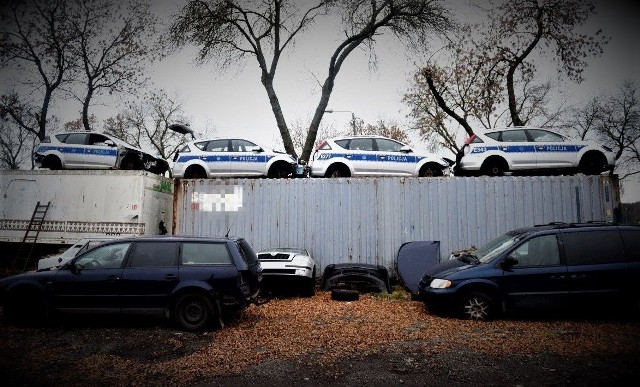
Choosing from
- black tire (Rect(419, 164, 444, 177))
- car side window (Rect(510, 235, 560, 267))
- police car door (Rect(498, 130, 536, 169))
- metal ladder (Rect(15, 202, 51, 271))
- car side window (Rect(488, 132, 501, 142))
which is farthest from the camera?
black tire (Rect(419, 164, 444, 177))

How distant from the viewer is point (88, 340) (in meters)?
5.42

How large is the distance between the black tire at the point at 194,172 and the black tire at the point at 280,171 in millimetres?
2106

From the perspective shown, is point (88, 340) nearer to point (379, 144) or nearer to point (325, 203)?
point (325, 203)

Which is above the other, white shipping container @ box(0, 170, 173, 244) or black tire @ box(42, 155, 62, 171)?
black tire @ box(42, 155, 62, 171)

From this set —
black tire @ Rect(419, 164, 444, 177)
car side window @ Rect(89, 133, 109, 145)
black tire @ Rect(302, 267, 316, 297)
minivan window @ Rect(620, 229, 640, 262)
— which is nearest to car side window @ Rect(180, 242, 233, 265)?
black tire @ Rect(302, 267, 316, 297)

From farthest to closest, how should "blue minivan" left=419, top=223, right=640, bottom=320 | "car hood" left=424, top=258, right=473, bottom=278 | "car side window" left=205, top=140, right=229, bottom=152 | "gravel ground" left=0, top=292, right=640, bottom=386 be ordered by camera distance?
1. "car side window" left=205, top=140, right=229, bottom=152
2. "car hood" left=424, top=258, right=473, bottom=278
3. "blue minivan" left=419, top=223, right=640, bottom=320
4. "gravel ground" left=0, top=292, right=640, bottom=386

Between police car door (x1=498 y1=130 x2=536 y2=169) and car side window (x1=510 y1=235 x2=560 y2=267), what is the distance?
454cm

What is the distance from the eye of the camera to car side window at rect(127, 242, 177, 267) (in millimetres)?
6191

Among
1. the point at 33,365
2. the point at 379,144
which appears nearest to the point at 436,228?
the point at 379,144

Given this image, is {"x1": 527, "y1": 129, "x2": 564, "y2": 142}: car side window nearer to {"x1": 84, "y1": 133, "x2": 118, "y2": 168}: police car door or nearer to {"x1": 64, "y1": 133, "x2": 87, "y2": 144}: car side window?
{"x1": 84, "y1": 133, "x2": 118, "y2": 168}: police car door

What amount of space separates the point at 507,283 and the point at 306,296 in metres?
4.36

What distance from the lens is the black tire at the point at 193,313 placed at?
597 cm

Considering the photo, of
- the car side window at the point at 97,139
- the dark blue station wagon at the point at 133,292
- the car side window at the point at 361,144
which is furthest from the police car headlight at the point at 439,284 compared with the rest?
the car side window at the point at 97,139

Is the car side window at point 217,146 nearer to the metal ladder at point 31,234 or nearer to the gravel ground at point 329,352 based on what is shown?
the metal ladder at point 31,234
